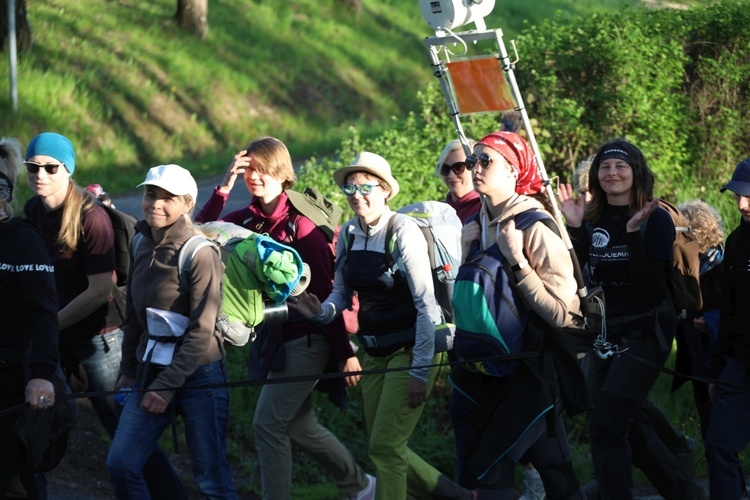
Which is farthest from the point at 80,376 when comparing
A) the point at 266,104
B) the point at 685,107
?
the point at 266,104

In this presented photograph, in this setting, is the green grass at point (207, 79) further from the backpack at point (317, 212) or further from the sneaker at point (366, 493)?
the backpack at point (317, 212)

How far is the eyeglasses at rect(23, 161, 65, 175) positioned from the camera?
217 inches

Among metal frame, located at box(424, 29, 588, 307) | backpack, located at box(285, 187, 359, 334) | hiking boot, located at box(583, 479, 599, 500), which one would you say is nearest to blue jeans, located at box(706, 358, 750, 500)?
hiking boot, located at box(583, 479, 599, 500)

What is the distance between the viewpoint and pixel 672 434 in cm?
630

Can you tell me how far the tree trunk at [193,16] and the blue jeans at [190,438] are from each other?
58.5 feet

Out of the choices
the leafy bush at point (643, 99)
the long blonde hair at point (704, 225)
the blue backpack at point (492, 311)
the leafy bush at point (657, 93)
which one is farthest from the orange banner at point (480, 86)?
the leafy bush at point (657, 93)

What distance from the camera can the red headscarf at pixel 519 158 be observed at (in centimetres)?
458

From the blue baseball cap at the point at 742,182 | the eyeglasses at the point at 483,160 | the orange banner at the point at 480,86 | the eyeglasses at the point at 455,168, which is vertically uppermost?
the orange banner at the point at 480,86

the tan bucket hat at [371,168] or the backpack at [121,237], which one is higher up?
the tan bucket hat at [371,168]

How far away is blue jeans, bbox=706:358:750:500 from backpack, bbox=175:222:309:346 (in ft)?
6.89

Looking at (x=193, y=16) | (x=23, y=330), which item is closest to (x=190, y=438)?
(x=23, y=330)

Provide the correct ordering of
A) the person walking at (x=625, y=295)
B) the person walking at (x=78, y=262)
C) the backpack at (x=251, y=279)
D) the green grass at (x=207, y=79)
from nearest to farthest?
the backpack at (x=251, y=279), the person walking at (x=625, y=295), the person walking at (x=78, y=262), the green grass at (x=207, y=79)

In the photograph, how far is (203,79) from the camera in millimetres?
20578

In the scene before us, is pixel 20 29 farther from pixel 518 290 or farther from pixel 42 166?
pixel 518 290
